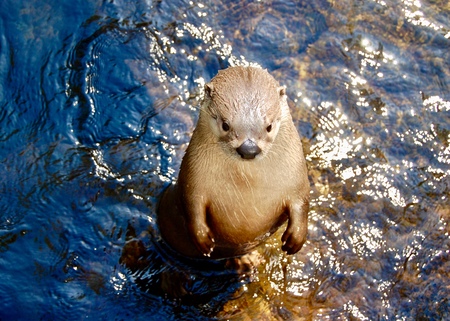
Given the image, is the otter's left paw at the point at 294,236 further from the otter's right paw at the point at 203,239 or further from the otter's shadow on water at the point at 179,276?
the otter's shadow on water at the point at 179,276

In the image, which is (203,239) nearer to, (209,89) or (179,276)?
(179,276)

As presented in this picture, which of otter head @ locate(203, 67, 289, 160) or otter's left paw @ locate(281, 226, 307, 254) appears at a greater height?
otter head @ locate(203, 67, 289, 160)

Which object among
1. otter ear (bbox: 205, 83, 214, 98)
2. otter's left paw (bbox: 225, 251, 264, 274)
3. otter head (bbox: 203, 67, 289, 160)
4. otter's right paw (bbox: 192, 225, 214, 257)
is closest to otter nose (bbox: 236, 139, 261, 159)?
otter head (bbox: 203, 67, 289, 160)

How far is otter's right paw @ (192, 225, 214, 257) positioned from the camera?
3051 millimetres

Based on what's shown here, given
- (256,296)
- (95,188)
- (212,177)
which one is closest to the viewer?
(212,177)

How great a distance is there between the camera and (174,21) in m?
4.68

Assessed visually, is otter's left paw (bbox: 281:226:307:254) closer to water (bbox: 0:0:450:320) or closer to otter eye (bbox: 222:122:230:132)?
water (bbox: 0:0:450:320)

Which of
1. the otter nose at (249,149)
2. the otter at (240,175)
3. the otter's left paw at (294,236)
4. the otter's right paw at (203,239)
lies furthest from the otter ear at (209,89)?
the otter's left paw at (294,236)

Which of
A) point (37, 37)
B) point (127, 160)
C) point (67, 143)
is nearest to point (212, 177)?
point (127, 160)

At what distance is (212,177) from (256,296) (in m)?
0.86

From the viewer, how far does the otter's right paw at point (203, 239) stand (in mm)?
3051

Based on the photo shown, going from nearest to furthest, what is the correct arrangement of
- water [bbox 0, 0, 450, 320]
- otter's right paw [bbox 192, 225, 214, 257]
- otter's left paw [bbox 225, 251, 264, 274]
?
1. otter's right paw [bbox 192, 225, 214, 257]
2. water [bbox 0, 0, 450, 320]
3. otter's left paw [bbox 225, 251, 264, 274]

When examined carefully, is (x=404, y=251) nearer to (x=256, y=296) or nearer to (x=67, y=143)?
(x=256, y=296)

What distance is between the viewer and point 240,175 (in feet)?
9.71
